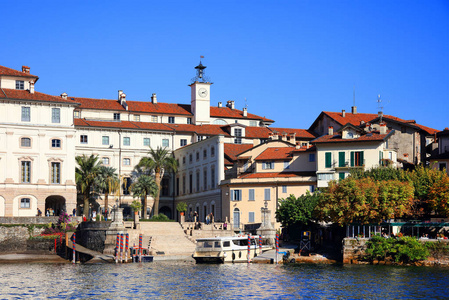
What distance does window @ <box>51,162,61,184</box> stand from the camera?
9001cm

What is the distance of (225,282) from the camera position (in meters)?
52.8

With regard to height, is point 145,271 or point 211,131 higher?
point 211,131

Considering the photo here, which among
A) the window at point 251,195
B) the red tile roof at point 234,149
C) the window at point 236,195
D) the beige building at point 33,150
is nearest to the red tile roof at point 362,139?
the window at point 251,195

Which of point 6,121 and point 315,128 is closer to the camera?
point 6,121

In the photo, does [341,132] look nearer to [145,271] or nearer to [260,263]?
[260,263]

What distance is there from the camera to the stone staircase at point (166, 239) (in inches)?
2928

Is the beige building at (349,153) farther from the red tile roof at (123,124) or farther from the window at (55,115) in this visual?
the window at (55,115)

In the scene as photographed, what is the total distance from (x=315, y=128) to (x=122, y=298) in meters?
69.7

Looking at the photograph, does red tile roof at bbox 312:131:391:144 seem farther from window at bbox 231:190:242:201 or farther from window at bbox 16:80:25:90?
window at bbox 16:80:25:90

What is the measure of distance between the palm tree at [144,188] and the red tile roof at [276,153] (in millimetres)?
14986

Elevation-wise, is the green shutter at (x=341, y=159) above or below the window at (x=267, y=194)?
above

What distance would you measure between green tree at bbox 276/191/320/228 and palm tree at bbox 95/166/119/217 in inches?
983

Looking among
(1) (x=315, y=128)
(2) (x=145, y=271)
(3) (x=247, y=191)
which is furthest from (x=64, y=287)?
(1) (x=315, y=128)

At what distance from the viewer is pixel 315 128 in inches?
4409
